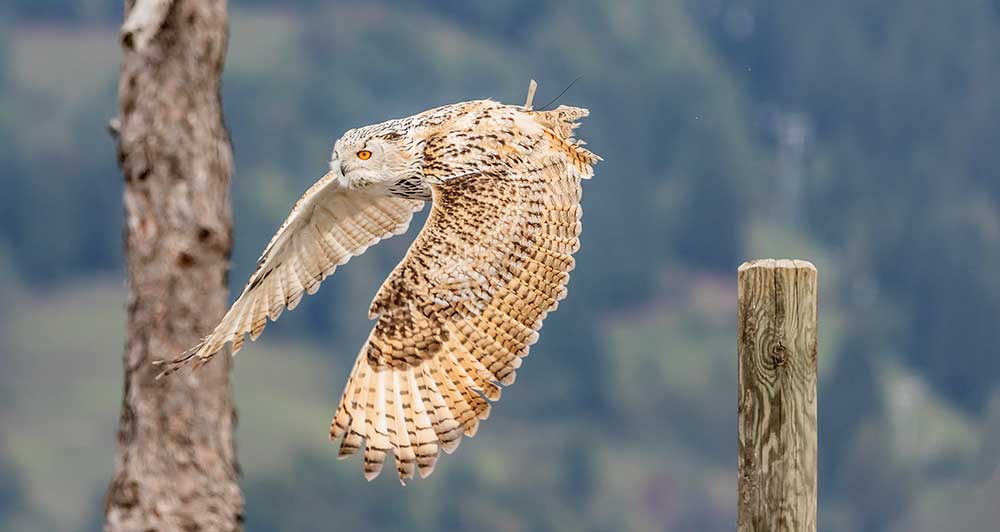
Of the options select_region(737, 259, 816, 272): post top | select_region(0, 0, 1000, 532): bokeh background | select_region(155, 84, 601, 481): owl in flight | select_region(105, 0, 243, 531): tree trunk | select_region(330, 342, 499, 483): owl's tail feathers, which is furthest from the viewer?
select_region(0, 0, 1000, 532): bokeh background

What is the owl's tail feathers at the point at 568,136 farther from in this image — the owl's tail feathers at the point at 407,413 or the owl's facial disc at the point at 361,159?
the owl's tail feathers at the point at 407,413

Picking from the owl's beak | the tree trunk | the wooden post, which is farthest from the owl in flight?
the wooden post

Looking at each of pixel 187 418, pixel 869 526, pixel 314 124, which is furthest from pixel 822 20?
pixel 187 418

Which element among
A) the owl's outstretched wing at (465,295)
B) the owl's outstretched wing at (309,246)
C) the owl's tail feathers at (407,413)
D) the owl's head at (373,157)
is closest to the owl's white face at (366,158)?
the owl's head at (373,157)

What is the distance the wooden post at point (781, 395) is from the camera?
22.6 ft

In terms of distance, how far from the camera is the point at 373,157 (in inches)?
321

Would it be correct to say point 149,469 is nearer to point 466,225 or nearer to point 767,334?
point 466,225

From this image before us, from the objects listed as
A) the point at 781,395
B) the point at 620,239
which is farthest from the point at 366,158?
the point at 620,239

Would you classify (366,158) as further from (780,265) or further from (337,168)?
(780,265)

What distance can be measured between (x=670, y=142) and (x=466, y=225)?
288 feet

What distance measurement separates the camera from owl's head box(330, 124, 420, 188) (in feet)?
26.7

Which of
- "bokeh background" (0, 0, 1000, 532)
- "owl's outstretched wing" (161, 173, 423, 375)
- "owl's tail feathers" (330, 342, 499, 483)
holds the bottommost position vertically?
"owl's tail feathers" (330, 342, 499, 483)

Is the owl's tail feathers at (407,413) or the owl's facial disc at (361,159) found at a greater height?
the owl's facial disc at (361,159)

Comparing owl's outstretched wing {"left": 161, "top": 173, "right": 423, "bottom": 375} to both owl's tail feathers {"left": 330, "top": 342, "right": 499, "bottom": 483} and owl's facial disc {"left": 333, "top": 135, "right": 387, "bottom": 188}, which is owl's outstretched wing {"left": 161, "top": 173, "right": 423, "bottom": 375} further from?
owl's tail feathers {"left": 330, "top": 342, "right": 499, "bottom": 483}
